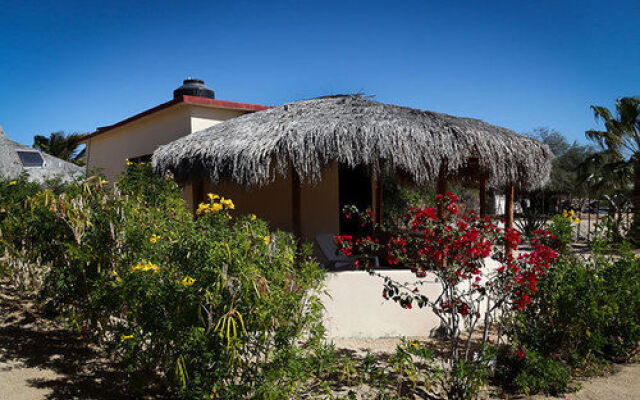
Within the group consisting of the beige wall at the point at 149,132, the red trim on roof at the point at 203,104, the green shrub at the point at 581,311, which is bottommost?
the green shrub at the point at 581,311

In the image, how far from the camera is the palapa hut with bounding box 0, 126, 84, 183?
35.8ft

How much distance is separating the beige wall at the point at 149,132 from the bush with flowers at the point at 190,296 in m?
4.07

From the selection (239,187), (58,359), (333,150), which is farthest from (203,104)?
(58,359)

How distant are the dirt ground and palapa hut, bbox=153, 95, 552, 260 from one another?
2.52 meters

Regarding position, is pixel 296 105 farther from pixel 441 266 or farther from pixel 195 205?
pixel 441 266

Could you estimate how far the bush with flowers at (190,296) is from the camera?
102 inches

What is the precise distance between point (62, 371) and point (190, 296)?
2244 mm

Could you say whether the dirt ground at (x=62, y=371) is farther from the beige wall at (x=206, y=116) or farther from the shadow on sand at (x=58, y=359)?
the beige wall at (x=206, y=116)

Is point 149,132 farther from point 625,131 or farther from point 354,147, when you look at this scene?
point 625,131

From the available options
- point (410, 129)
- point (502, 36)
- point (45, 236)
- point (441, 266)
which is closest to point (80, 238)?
point (45, 236)

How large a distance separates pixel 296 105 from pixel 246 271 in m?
5.70

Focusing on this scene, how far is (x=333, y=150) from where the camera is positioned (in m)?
5.70

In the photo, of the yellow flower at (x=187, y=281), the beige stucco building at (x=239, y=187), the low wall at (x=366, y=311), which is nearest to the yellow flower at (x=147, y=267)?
the yellow flower at (x=187, y=281)

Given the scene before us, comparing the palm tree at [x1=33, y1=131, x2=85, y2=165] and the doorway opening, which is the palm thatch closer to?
the doorway opening
